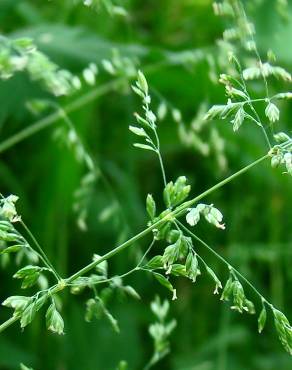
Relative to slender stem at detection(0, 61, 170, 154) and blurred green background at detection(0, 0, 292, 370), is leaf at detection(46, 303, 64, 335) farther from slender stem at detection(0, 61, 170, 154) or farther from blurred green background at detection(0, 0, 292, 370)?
blurred green background at detection(0, 0, 292, 370)

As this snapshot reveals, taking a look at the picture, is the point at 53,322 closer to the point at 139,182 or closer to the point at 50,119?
the point at 50,119

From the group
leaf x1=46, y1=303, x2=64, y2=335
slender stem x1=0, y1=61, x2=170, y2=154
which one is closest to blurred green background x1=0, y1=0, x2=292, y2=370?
slender stem x1=0, y1=61, x2=170, y2=154

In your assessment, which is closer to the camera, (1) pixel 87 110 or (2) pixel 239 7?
(2) pixel 239 7

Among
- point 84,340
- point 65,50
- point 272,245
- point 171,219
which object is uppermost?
point 171,219

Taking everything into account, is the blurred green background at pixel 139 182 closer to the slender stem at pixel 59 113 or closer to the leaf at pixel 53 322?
the slender stem at pixel 59 113

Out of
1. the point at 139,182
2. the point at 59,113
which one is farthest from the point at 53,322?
the point at 139,182

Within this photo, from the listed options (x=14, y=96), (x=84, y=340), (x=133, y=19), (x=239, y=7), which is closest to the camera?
(x=239, y=7)

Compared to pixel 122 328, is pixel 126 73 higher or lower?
higher

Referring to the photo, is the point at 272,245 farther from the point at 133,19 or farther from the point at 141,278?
the point at 133,19

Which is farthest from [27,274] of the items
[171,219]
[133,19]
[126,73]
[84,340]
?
[133,19]
